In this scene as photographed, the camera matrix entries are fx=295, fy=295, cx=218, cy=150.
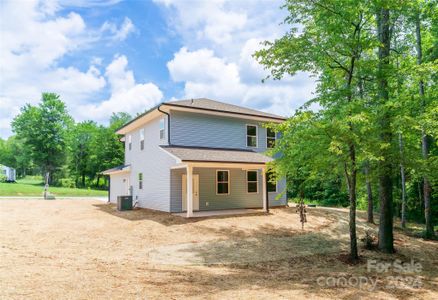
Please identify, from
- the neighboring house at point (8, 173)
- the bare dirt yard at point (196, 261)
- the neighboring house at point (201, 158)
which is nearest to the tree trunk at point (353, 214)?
the bare dirt yard at point (196, 261)

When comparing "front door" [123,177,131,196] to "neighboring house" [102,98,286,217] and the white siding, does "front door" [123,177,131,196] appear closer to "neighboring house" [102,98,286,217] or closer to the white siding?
the white siding

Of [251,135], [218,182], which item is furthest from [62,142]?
[218,182]

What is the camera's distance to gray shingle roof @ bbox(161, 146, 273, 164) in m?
13.8

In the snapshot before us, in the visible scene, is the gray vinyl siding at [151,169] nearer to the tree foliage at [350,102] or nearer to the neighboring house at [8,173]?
the tree foliage at [350,102]

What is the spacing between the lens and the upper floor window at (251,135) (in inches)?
730

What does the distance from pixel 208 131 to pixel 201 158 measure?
11.4 ft

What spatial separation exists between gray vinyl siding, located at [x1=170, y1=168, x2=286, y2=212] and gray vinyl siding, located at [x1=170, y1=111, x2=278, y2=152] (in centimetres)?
164

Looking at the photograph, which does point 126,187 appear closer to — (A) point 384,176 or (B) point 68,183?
(A) point 384,176

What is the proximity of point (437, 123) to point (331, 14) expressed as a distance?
4300mm

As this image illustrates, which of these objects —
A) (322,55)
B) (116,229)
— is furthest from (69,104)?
(322,55)

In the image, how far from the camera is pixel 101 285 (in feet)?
17.6

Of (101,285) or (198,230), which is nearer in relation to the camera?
(101,285)

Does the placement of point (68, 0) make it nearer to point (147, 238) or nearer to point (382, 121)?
point (147, 238)

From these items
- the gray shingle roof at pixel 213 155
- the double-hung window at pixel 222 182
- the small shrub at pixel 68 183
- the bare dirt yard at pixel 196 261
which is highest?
the gray shingle roof at pixel 213 155
